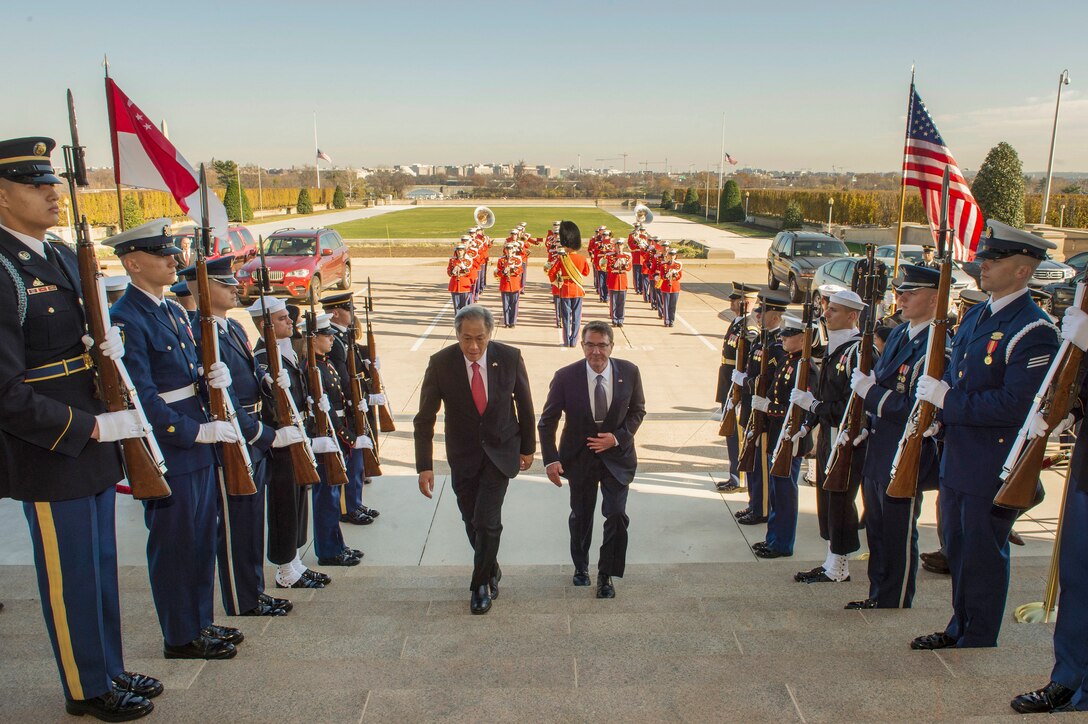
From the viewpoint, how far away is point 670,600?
→ 14.2ft

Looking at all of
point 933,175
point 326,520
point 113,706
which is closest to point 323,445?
point 326,520

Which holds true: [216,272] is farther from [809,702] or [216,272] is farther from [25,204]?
[809,702]

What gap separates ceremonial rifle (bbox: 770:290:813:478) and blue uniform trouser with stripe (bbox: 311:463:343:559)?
2924 mm

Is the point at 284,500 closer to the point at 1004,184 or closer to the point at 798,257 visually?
the point at 798,257

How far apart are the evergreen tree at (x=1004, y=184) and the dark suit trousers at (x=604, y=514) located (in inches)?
876

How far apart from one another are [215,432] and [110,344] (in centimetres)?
78

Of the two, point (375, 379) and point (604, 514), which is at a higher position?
point (375, 379)

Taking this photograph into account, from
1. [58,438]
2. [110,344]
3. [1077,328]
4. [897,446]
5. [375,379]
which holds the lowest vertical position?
[375,379]

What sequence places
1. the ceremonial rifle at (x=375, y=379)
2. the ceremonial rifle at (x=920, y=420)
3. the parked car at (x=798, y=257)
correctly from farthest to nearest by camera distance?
the parked car at (x=798, y=257) < the ceremonial rifle at (x=375, y=379) < the ceremonial rifle at (x=920, y=420)

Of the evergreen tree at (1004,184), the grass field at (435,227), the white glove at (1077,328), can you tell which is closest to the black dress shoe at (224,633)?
the white glove at (1077,328)

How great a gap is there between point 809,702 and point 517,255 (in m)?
12.4

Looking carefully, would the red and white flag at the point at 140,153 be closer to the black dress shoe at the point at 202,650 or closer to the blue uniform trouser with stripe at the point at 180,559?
the blue uniform trouser with stripe at the point at 180,559

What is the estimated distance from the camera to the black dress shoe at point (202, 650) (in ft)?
11.2

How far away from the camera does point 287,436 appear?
14.5ft
